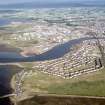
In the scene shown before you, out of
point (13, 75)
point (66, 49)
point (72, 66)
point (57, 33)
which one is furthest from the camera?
point (57, 33)

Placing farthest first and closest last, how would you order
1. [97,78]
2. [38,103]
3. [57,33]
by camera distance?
[57,33] → [97,78] → [38,103]

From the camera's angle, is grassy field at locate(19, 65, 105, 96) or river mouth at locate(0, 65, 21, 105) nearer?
river mouth at locate(0, 65, 21, 105)

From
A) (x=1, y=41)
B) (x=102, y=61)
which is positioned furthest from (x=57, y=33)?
(x=102, y=61)

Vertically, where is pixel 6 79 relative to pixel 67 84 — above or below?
above

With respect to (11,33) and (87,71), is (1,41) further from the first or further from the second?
(87,71)

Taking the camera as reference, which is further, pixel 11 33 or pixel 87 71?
pixel 11 33

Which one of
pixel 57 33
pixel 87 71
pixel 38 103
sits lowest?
pixel 38 103

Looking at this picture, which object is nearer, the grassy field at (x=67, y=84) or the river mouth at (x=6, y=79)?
the river mouth at (x=6, y=79)

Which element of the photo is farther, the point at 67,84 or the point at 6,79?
the point at 6,79
